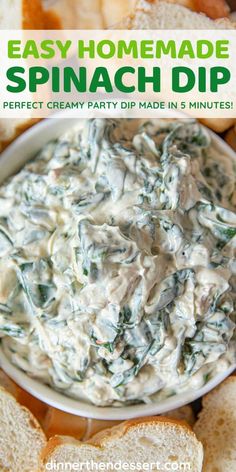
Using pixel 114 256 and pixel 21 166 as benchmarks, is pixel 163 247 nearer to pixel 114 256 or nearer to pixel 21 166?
pixel 114 256

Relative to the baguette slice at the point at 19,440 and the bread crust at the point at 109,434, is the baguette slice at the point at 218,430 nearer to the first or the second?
the bread crust at the point at 109,434

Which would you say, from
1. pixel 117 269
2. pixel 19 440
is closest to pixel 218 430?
pixel 19 440

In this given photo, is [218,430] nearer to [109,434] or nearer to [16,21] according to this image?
[109,434]

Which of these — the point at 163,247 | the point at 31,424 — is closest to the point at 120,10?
the point at 163,247

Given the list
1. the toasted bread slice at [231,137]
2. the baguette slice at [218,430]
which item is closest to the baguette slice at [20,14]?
the toasted bread slice at [231,137]

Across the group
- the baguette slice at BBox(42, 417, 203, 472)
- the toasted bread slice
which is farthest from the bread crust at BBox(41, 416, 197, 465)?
the toasted bread slice

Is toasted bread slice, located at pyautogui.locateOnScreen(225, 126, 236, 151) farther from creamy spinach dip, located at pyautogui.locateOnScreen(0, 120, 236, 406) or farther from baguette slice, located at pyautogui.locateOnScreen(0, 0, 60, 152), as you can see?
baguette slice, located at pyautogui.locateOnScreen(0, 0, 60, 152)
